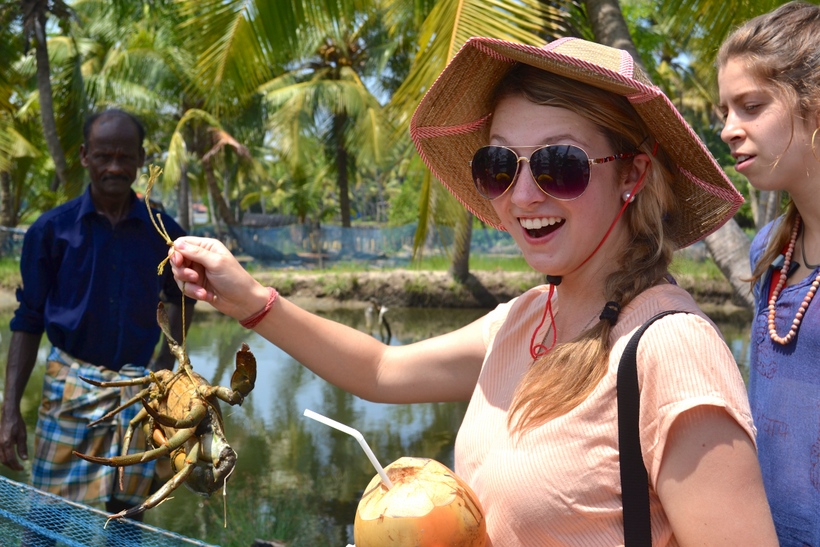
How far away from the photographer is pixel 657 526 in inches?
54.7

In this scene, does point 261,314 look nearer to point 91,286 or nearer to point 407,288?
point 91,286

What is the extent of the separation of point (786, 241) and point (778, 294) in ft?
0.55

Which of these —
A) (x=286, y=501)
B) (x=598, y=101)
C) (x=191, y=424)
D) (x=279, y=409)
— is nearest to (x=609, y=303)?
(x=598, y=101)

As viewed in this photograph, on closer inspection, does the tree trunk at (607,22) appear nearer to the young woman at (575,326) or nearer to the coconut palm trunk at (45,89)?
the young woman at (575,326)

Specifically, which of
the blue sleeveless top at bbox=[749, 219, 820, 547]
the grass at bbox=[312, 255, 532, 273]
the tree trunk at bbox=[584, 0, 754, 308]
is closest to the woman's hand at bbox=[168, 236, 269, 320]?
the blue sleeveless top at bbox=[749, 219, 820, 547]

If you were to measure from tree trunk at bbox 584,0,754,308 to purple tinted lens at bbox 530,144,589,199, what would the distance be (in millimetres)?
3063

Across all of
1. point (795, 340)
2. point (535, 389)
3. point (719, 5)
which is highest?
point (719, 5)

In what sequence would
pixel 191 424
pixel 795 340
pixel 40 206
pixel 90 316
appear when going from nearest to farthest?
pixel 191 424
pixel 795 340
pixel 90 316
pixel 40 206

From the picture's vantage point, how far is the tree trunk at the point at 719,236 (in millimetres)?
4664

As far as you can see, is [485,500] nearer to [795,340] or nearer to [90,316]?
[795,340]

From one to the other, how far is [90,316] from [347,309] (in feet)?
40.5

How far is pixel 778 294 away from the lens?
197 centimetres

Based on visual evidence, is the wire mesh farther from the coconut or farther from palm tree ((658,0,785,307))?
palm tree ((658,0,785,307))

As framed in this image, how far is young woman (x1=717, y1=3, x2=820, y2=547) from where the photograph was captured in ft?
5.75
